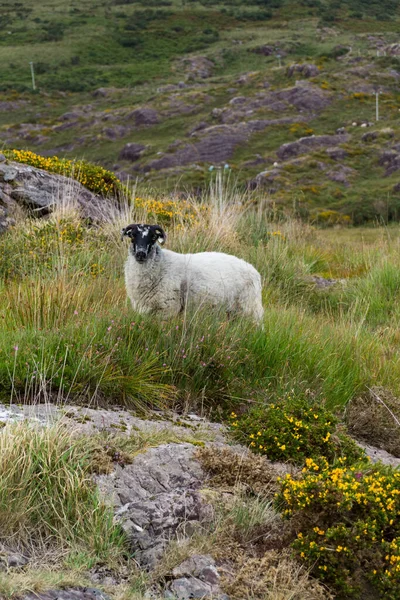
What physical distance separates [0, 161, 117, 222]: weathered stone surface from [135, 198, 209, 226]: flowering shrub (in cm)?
91

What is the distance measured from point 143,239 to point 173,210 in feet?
20.4

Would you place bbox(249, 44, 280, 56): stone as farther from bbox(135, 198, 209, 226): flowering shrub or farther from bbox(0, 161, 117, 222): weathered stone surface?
bbox(0, 161, 117, 222): weathered stone surface

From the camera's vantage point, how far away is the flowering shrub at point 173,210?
12.8 m

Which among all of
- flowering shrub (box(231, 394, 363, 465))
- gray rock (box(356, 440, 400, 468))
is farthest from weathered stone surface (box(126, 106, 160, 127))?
flowering shrub (box(231, 394, 363, 465))

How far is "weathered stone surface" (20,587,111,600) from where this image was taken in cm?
314

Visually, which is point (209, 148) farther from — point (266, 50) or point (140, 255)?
point (266, 50)

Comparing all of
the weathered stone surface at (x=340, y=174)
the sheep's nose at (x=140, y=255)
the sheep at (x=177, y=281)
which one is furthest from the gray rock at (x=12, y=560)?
the weathered stone surface at (x=340, y=174)

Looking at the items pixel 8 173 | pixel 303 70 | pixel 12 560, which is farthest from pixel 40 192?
pixel 303 70

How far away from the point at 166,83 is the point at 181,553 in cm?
11105

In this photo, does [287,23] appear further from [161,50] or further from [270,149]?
[270,149]

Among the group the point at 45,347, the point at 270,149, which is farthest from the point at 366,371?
the point at 270,149

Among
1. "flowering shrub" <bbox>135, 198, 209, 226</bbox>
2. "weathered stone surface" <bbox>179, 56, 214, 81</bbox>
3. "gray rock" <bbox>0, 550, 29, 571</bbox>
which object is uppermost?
"gray rock" <bbox>0, 550, 29, 571</bbox>

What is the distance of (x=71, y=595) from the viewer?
10.6ft

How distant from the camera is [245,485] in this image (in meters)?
4.39
